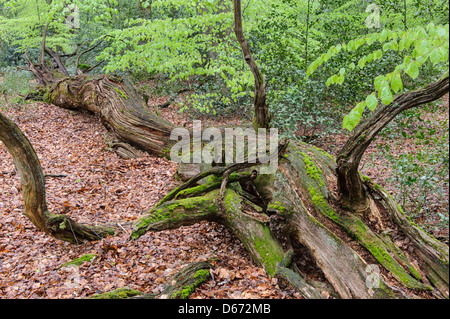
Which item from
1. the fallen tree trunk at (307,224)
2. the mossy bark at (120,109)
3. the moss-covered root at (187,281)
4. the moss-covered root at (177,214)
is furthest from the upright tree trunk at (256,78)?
the moss-covered root at (187,281)

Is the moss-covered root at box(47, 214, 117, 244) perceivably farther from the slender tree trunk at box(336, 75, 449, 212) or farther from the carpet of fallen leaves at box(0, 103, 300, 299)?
the slender tree trunk at box(336, 75, 449, 212)

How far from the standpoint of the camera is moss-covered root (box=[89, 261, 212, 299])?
3.14m

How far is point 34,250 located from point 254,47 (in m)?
7.76

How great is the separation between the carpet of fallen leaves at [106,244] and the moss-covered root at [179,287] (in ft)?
0.34

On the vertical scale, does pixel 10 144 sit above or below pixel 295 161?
above

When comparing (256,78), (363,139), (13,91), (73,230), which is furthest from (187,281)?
(13,91)

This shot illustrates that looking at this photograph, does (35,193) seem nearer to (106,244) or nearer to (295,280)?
(106,244)

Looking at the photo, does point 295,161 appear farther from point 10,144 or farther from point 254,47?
point 254,47

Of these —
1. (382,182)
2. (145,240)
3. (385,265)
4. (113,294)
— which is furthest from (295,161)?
(113,294)

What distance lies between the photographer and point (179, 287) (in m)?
3.27

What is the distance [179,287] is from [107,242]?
1665mm

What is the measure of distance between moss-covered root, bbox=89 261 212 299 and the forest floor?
0.31 feet

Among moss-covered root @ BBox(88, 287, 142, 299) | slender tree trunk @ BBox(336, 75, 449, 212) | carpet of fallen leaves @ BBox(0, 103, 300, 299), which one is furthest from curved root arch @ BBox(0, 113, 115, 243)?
slender tree trunk @ BBox(336, 75, 449, 212)
